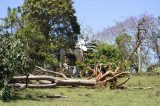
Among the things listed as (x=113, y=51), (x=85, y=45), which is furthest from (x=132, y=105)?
(x=85, y=45)

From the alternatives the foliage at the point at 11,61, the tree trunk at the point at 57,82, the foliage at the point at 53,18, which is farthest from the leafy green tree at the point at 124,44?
the foliage at the point at 11,61

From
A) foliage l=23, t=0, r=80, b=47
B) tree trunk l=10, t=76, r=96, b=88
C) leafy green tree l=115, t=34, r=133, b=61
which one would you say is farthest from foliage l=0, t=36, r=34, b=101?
leafy green tree l=115, t=34, r=133, b=61

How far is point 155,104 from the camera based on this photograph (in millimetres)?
13656

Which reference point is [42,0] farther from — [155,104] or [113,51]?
[155,104]

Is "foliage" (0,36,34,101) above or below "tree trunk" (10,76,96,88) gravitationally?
above

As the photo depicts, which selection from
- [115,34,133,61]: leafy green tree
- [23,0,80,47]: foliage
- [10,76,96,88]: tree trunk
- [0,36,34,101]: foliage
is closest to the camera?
[0,36,34,101]: foliage

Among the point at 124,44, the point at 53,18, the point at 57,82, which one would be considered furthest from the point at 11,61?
the point at 124,44

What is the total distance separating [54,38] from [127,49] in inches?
604

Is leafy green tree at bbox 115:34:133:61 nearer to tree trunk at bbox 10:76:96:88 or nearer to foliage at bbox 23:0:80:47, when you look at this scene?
foliage at bbox 23:0:80:47

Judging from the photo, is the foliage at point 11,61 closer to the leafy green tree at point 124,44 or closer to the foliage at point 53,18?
the foliage at point 53,18

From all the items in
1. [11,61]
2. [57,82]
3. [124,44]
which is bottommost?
[57,82]

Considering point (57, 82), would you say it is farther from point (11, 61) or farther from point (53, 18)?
point (53, 18)

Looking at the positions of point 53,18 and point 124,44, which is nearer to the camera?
point 53,18

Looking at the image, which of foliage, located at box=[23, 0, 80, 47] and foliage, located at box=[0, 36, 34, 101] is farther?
foliage, located at box=[23, 0, 80, 47]
